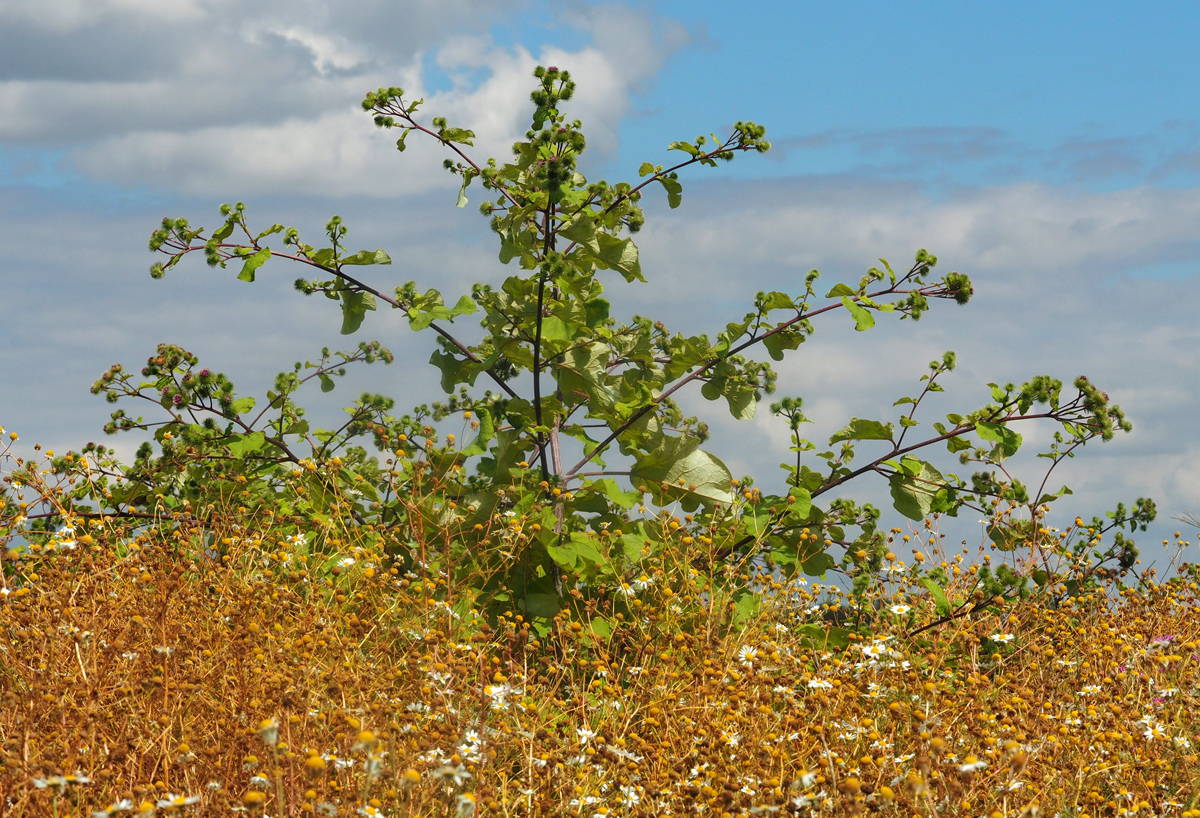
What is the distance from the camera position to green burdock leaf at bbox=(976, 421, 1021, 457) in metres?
5.30

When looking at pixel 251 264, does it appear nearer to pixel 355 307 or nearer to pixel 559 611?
pixel 355 307

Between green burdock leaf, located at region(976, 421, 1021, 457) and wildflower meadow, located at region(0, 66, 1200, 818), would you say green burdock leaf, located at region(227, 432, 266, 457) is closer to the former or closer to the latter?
wildflower meadow, located at region(0, 66, 1200, 818)

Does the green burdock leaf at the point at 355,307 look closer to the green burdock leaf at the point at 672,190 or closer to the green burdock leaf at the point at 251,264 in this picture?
the green burdock leaf at the point at 251,264

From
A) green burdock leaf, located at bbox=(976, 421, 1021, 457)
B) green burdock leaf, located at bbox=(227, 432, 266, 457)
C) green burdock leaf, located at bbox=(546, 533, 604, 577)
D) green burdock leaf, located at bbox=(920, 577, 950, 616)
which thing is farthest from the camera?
green burdock leaf, located at bbox=(227, 432, 266, 457)

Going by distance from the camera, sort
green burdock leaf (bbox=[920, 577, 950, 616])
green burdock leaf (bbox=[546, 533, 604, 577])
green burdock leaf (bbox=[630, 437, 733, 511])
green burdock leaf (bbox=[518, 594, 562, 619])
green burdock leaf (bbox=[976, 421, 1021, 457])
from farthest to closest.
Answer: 1. green burdock leaf (bbox=[976, 421, 1021, 457])
2. green burdock leaf (bbox=[630, 437, 733, 511])
3. green burdock leaf (bbox=[920, 577, 950, 616])
4. green burdock leaf (bbox=[518, 594, 562, 619])
5. green burdock leaf (bbox=[546, 533, 604, 577])

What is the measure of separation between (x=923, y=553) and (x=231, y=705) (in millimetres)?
3406

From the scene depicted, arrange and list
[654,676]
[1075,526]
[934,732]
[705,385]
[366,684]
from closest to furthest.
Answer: [934,732]
[366,684]
[654,676]
[705,385]
[1075,526]

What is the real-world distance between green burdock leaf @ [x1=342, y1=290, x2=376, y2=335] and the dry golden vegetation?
1101 millimetres

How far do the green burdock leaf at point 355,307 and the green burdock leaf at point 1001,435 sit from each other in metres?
3.02

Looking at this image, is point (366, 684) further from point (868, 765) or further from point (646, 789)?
point (868, 765)

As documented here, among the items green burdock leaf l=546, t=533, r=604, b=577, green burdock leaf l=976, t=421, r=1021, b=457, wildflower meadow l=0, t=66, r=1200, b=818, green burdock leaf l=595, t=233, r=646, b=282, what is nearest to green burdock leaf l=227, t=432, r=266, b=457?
wildflower meadow l=0, t=66, r=1200, b=818

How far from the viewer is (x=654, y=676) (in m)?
3.91

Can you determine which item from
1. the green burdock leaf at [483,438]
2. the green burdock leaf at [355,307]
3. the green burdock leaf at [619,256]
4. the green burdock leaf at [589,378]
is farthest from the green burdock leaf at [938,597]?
the green burdock leaf at [355,307]

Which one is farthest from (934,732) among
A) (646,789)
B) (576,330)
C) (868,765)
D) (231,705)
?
(576,330)
